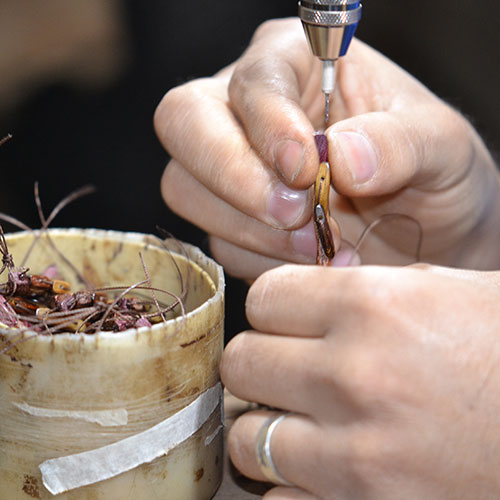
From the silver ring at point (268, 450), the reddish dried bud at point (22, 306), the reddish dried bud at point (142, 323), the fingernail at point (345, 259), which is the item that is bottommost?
the fingernail at point (345, 259)

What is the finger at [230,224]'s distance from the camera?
2.71 feet

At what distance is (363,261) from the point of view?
3.54 feet

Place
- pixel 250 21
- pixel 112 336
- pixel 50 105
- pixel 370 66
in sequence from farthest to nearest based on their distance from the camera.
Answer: pixel 50 105 < pixel 250 21 < pixel 370 66 < pixel 112 336

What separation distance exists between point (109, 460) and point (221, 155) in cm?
37

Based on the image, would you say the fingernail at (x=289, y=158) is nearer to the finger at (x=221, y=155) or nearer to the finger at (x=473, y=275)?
the finger at (x=221, y=155)

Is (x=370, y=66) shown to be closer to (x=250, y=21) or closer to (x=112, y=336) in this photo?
(x=112, y=336)

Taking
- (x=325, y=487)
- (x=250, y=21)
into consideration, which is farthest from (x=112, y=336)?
(x=250, y=21)

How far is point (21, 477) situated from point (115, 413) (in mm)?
107

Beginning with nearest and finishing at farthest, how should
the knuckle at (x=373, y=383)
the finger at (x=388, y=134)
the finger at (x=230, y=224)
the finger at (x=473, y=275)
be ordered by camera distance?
the knuckle at (x=373, y=383)
the finger at (x=473, y=275)
the finger at (x=388, y=134)
the finger at (x=230, y=224)

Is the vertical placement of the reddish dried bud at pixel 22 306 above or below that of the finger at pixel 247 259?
above

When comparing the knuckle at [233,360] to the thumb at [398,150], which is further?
the thumb at [398,150]

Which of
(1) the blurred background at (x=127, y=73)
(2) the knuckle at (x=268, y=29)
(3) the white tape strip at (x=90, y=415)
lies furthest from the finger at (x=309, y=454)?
(1) the blurred background at (x=127, y=73)

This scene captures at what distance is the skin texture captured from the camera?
1.70 feet

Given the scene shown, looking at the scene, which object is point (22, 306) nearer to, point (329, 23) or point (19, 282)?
point (19, 282)
